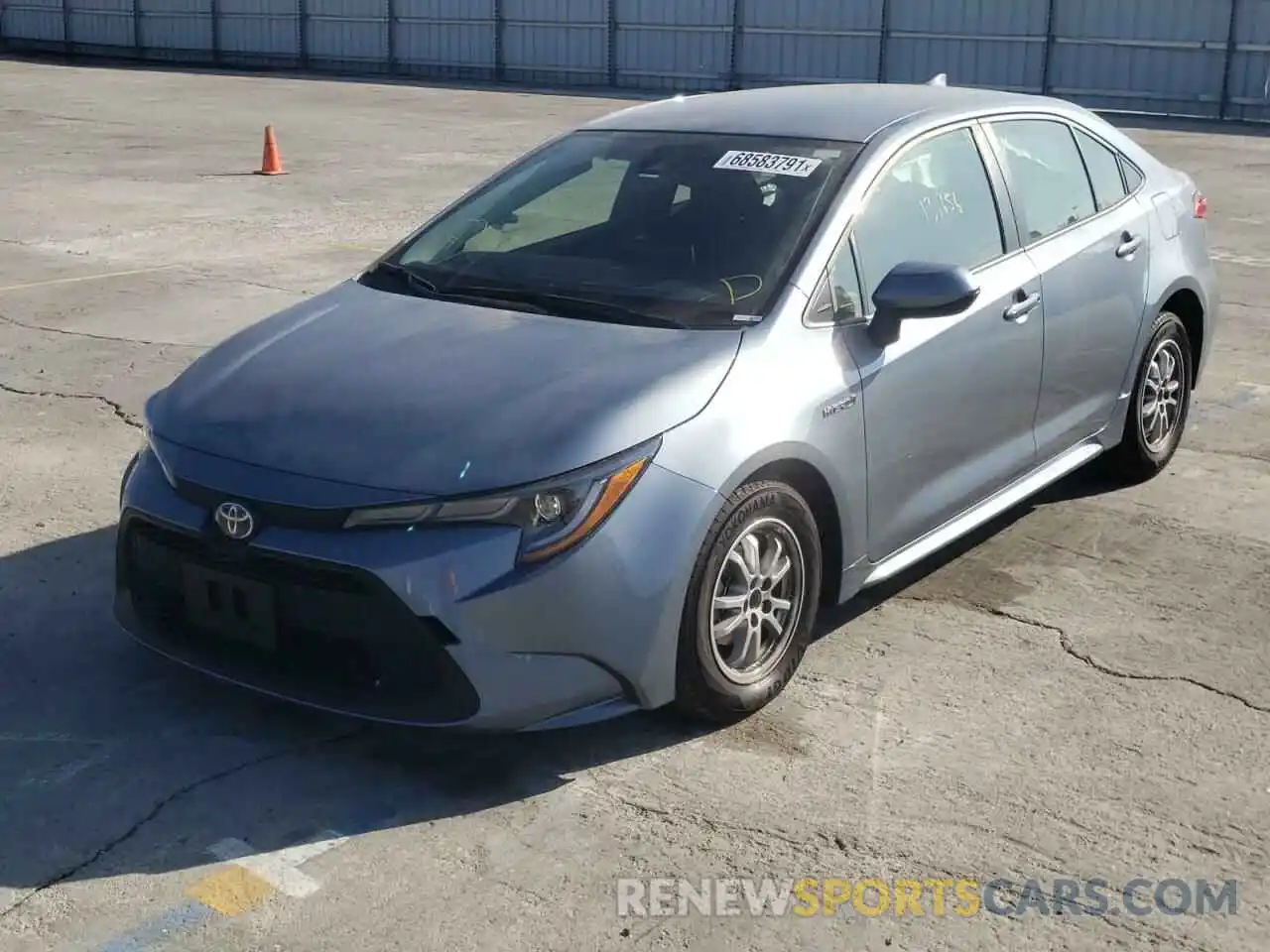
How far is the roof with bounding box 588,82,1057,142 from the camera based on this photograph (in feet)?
17.1

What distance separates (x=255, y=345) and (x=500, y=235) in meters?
0.95

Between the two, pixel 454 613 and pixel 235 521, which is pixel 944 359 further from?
pixel 235 521

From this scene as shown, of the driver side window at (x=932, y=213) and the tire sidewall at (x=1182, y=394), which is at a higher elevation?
the driver side window at (x=932, y=213)

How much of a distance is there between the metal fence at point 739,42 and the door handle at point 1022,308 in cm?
2106

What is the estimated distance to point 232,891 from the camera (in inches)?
143

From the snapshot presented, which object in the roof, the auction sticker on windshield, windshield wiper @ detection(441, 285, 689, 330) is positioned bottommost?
windshield wiper @ detection(441, 285, 689, 330)

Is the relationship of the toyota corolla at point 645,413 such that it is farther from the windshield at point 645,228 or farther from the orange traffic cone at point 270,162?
the orange traffic cone at point 270,162

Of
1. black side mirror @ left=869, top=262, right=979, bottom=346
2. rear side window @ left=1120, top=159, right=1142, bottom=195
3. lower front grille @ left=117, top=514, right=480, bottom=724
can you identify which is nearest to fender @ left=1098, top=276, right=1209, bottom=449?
rear side window @ left=1120, top=159, right=1142, bottom=195

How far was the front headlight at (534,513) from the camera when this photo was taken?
389cm

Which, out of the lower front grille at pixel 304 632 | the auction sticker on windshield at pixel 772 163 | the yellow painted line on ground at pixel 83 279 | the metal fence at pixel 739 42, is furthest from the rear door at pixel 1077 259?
the metal fence at pixel 739 42

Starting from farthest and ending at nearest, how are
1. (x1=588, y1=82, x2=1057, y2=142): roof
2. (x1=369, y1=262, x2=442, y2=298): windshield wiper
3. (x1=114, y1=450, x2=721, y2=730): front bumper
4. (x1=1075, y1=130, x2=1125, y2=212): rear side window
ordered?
(x1=1075, y1=130, x2=1125, y2=212): rear side window, (x1=588, y1=82, x2=1057, y2=142): roof, (x1=369, y1=262, x2=442, y2=298): windshield wiper, (x1=114, y1=450, x2=721, y2=730): front bumper

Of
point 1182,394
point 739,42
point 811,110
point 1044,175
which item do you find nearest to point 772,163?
point 811,110

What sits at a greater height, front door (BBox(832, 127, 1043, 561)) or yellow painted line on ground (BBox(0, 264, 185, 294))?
front door (BBox(832, 127, 1043, 561))

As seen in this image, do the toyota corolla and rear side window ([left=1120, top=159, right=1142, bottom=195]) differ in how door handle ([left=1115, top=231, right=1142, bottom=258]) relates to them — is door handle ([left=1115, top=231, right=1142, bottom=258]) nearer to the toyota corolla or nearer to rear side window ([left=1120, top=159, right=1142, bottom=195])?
the toyota corolla
